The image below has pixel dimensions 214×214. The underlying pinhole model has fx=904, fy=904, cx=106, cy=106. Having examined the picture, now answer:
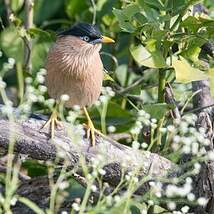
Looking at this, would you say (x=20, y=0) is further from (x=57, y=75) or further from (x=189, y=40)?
(x=189, y=40)

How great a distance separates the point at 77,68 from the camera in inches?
160

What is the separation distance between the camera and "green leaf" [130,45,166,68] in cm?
374

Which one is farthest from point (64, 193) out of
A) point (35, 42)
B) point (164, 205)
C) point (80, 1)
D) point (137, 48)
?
point (80, 1)

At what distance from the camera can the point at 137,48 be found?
12.6 feet

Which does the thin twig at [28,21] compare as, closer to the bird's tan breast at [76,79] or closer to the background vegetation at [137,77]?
the background vegetation at [137,77]

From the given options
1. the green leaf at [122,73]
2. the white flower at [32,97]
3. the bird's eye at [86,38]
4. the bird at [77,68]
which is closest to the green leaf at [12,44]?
the bird at [77,68]

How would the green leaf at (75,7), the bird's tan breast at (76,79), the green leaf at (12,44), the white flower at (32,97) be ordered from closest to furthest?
the white flower at (32,97) < the bird's tan breast at (76,79) < the green leaf at (12,44) < the green leaf at (75,7)

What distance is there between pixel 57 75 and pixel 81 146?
18.7 inches

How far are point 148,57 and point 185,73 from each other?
0.68 ft

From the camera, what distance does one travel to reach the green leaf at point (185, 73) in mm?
3621

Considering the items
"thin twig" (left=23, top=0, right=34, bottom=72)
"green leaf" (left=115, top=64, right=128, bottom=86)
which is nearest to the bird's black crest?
"thin twig" (left=23, top=0, right=34, bottom=72)

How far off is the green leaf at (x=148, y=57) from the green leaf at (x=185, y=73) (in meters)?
0.06

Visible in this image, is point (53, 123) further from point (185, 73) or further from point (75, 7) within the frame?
point (75, 7)

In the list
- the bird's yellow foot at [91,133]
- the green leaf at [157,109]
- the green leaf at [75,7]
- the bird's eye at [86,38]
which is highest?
the bird's eye at [86,38]
